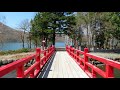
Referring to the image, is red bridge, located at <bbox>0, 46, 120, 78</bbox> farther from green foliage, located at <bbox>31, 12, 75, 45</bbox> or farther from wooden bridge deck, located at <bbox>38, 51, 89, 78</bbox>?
green foliage, located at <bbox>31, 12, 75, 45</bbox>

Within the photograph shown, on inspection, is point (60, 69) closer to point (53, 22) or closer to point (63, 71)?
point (63, 71)

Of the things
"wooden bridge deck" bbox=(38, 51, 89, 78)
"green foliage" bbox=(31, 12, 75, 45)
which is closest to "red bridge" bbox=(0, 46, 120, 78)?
"wooden bridge deck" bbox=(38, 51, 89, 78)

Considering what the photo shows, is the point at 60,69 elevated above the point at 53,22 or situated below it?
below

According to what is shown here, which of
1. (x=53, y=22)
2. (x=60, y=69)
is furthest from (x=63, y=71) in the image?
(x=53, y=22)

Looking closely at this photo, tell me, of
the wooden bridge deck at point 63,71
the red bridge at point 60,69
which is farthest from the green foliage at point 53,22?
the red bridge at point 60,69

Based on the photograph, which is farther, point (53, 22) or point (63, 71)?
point (53, 22)

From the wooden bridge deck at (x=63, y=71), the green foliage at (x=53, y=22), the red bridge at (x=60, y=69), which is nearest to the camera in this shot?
the red bridge at (x=60, y=69)

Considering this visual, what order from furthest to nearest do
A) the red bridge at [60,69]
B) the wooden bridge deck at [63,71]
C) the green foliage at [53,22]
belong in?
the green foliage at [53,22]
the wooden bridge deck at [63,71]
the red bridge at [60,69]

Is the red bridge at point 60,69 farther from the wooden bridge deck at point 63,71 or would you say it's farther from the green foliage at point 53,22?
the green foliage at point 53,22

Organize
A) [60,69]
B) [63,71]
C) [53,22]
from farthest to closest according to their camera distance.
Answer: [53,22] < [60,69] < [63,71]

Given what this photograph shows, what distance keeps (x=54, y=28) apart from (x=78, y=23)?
6.10 metres

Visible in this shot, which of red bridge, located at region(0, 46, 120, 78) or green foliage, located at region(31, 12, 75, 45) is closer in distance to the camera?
red bridge, located at region(0, 46, 120, 78)
